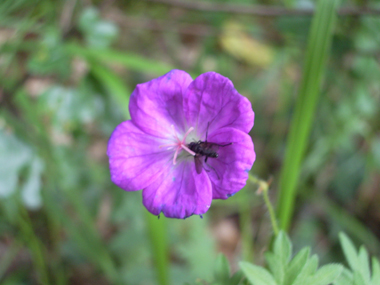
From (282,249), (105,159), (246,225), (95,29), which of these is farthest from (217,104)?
(105,159)

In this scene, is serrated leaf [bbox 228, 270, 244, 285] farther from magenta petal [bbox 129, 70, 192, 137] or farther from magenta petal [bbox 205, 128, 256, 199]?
magenta petal [bbox 129, 70, 192, 137]

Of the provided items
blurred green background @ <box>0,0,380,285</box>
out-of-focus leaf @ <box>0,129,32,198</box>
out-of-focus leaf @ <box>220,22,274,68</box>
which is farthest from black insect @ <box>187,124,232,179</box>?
out-of-focus leaf @ <box>220,22,274,68</box>

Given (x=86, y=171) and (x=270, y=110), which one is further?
(x=270, y=110)

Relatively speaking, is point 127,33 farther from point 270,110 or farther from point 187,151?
point 187,151

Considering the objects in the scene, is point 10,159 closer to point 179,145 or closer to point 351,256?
point 179,145

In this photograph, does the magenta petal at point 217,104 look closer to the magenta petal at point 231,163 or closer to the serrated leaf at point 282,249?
the magenta petal at point 231,163

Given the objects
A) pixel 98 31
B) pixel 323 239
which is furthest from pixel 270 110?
pixel 98 31

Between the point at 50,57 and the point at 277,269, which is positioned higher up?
the point at 50,57
